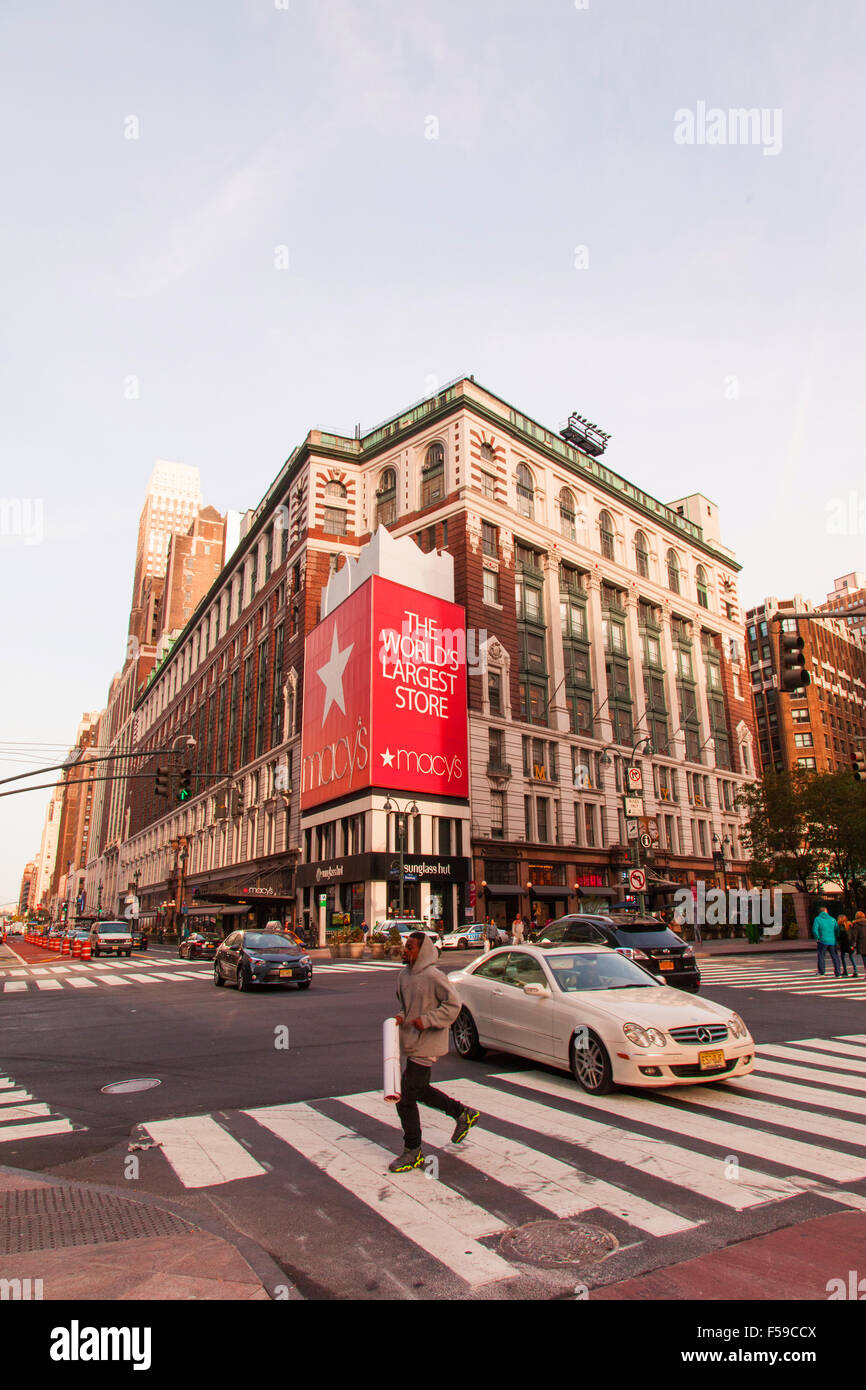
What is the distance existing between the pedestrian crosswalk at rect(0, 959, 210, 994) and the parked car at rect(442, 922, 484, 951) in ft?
41.9

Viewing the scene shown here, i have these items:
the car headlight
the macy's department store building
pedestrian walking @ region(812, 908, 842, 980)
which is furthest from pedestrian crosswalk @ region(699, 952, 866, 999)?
the macy's department store building

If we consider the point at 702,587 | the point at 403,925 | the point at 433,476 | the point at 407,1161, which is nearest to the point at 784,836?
the point at 403,925

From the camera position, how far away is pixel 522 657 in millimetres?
54281

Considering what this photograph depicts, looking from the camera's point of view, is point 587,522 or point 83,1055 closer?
point 83,1055

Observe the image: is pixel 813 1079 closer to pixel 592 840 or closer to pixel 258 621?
pixel 592 840

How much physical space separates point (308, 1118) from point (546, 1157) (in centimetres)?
252

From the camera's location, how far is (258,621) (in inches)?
2768

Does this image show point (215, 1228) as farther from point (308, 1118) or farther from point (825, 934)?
point (825, 934)

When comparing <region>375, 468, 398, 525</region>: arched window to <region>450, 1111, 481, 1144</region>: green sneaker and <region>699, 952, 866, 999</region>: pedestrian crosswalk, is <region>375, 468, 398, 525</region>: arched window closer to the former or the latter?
<region>699, 952, 866, 999</region>: pedestrian crosswalk

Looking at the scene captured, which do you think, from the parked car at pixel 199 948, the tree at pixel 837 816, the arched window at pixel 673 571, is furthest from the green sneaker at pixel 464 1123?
the arched window at pixel 673 571

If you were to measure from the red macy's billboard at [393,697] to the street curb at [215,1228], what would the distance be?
38.1 metres

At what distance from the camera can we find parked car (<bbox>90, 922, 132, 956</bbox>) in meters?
43.2
